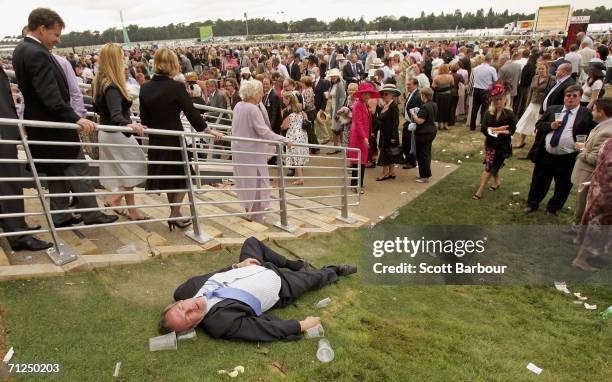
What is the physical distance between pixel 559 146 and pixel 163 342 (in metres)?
5.68

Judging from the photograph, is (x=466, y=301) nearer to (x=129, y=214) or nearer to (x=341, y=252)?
(x=341, y=252)

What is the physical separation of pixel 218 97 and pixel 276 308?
6525 millimetres

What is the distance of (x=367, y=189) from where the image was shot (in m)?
7.99

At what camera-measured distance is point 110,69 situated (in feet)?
12.8

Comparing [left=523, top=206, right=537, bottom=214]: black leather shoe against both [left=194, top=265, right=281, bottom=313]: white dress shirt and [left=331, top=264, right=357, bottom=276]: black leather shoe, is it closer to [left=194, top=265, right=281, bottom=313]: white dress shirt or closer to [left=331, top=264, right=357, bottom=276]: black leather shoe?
[left=331, top=264, right=357, bottom=276]: black leather shoe

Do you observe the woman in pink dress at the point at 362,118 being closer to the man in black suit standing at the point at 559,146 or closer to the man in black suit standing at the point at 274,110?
the man in black suit standing at the point at 274,110

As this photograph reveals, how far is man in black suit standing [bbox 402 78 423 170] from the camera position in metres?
8.11

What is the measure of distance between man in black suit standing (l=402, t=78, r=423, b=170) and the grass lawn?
4.36m

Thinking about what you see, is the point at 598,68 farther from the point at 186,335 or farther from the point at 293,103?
the point at 186,335

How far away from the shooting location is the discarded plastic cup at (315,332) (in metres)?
3.16

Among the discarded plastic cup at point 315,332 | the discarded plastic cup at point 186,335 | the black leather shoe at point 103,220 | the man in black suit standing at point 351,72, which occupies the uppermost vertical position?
the man in black suit standing at point 351,72

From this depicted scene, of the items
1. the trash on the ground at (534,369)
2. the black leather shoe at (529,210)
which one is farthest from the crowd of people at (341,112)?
the trash on the ground at (534,369)

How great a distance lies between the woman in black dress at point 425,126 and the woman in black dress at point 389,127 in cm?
35

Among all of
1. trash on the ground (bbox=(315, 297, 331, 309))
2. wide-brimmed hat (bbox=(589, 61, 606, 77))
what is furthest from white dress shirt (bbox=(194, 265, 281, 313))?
wide-brimmed hat (bbox=(589, 61, 606, 77))
